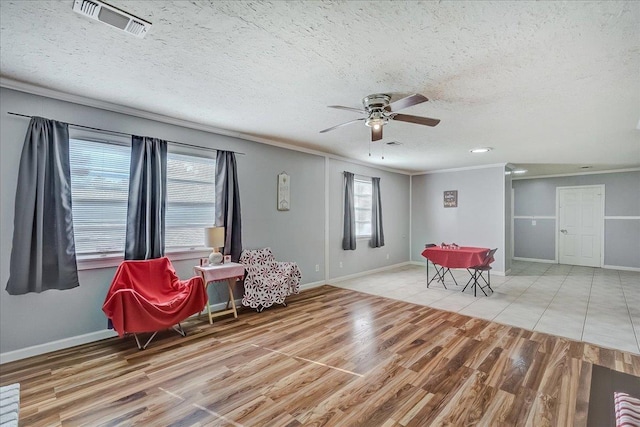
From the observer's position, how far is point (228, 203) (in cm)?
421

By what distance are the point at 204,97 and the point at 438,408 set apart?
336cm

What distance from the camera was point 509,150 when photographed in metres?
5.30

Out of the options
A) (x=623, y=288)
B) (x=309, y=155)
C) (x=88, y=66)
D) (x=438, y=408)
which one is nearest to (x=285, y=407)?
(x=438, y=408)

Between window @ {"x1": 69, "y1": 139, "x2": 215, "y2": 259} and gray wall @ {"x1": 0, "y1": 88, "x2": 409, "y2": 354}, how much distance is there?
0.23 m

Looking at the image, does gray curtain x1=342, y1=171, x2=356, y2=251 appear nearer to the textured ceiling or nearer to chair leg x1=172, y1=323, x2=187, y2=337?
the textured ceiling

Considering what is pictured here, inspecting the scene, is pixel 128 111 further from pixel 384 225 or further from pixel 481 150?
pixel 384 225

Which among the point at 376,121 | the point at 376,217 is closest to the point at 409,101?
the point at 376,121

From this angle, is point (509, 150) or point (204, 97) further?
point (509, 150)

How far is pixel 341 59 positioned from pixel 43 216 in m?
3.09

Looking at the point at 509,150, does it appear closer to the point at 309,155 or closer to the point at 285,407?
the point at 309,155

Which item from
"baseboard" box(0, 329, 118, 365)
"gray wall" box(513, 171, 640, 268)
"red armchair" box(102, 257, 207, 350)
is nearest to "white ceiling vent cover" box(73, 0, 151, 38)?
"red armchair" box(102, 257, 207, 350)

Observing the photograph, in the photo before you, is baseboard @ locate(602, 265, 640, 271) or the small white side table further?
baseboard @ locate(602, 265, 640, 271)

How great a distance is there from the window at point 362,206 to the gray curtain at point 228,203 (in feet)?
9.89

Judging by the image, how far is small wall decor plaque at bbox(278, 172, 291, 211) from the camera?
4.95 meters
